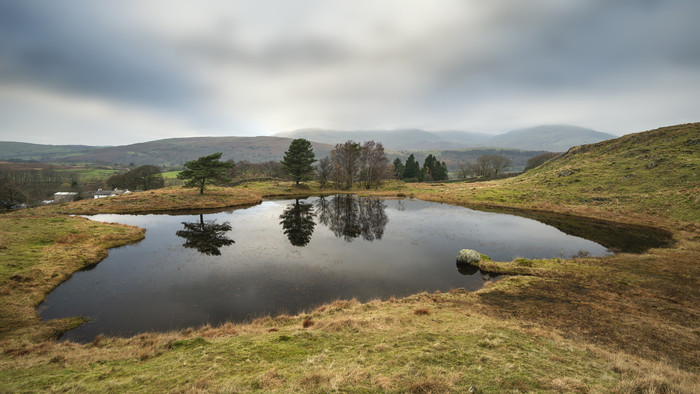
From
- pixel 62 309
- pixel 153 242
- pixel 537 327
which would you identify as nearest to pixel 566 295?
pixel 537 327

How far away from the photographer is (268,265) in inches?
820

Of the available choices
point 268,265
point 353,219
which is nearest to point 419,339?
point 268,265

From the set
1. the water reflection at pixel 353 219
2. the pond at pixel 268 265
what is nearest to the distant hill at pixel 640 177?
the pond at pixel 268 265

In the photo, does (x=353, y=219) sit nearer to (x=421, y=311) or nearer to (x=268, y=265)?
(x=268, y=265)

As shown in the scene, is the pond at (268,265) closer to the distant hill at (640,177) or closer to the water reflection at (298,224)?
the water reflection at (298,224)

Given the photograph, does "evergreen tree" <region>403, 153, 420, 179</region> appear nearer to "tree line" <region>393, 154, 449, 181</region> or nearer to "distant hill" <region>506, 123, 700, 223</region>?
"tree line" <region>393, 154, 449, 181</region>

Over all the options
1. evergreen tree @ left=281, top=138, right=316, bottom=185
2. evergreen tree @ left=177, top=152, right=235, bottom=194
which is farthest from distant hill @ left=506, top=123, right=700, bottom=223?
evergreen tree @ left=177, top=152, right=235, bottom=194

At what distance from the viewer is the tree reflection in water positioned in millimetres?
24750

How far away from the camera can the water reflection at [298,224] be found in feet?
93.2

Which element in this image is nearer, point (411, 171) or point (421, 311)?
point (421, 311)

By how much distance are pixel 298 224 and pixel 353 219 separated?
8.93m

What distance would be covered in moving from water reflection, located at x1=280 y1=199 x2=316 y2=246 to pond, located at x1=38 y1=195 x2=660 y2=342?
0.53ft

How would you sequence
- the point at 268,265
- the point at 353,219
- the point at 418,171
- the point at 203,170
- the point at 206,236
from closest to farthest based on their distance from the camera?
the point at 268,265 < the point at 206,236 < the point at 353,219 < the point at 203,170 < the point at 418,171

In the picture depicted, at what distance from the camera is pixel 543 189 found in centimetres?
5684
